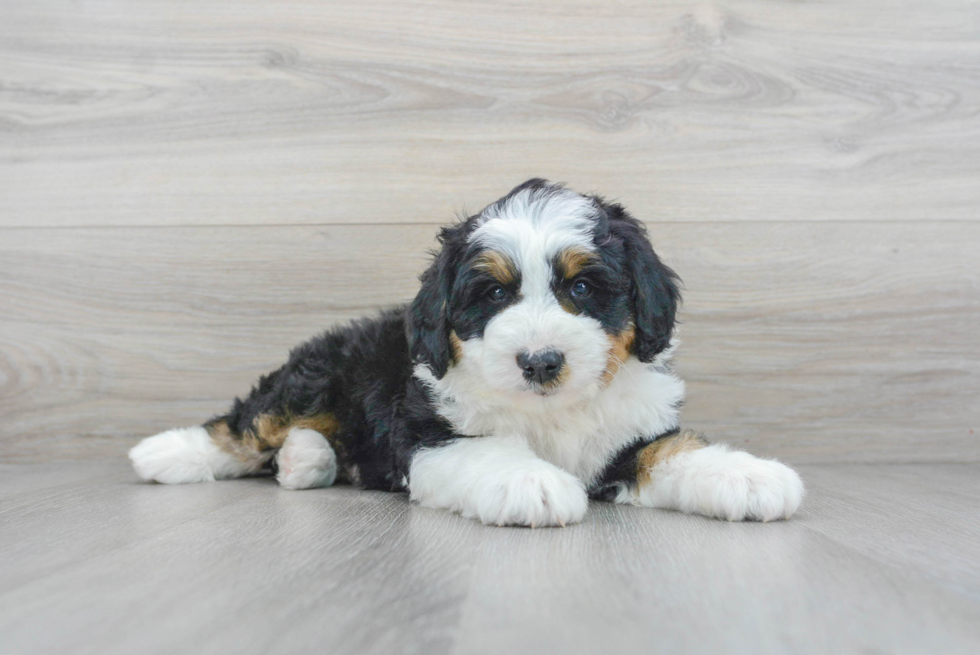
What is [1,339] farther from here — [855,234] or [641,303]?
[855,234]

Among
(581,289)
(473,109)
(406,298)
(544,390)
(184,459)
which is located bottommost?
(184,459)

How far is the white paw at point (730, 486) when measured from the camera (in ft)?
5.93

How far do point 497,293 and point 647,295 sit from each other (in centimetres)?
40

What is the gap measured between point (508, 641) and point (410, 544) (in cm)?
60

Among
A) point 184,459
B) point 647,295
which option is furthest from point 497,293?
point 184,459

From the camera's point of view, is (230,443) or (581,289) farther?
(230,443)

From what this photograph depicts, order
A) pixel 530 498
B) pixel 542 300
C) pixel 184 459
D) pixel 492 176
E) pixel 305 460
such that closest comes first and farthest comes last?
pixel 530 498 → pixel 542 300 → pixel 305 460 → pixel 184 459 → pixel 492 176

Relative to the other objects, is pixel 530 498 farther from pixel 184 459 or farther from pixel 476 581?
pixel 184 459

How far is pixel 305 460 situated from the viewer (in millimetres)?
2484

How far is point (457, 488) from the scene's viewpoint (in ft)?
6.37

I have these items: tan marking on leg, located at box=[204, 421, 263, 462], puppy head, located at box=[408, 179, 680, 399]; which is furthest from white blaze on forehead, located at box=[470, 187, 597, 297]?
tan marking on leg, located at box=[204, 421, 263, 462]

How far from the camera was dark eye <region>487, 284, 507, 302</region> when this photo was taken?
2029mm

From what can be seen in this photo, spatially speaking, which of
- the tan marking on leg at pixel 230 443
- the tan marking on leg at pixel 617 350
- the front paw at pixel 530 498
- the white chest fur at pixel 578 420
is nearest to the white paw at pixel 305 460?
the tan marking on leg at pixel 230 443

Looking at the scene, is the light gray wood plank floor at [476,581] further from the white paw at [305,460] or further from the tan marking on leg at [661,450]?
the white paw at [305,460]
